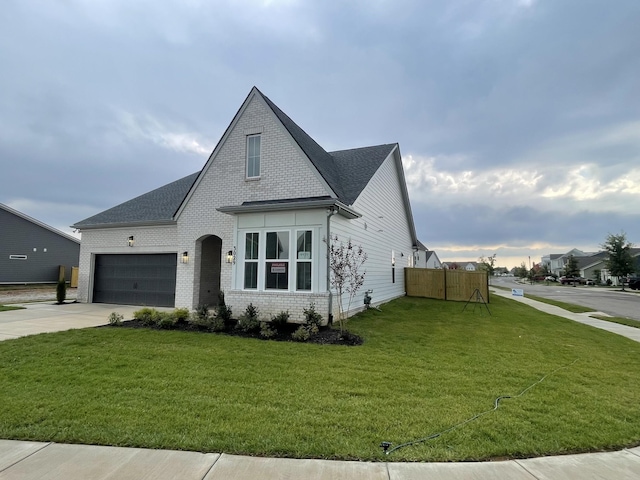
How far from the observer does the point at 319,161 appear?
1269 centimetres

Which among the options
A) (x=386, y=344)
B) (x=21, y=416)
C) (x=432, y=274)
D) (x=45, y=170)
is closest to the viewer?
(x=21, y=416)

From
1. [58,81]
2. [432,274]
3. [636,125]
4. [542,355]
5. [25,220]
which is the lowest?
Result: [542,355]

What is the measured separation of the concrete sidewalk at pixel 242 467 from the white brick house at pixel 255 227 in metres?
6.85

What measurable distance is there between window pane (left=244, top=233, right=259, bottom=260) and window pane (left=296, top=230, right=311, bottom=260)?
153 centimetres

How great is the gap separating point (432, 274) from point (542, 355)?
12672 mm

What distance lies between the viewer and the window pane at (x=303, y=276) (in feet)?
33.2

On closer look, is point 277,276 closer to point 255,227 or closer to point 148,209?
point 255,227

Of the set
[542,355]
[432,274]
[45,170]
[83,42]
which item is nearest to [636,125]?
[432,274]

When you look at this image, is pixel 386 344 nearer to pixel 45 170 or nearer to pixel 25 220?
pixel 45 170

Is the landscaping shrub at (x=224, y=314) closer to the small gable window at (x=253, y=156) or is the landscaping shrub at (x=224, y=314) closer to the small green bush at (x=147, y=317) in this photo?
the small green bush at (x=147, y=317)

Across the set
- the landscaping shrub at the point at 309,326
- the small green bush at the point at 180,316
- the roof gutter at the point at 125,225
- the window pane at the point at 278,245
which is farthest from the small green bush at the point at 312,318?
the roof gutter at the point at 125,225

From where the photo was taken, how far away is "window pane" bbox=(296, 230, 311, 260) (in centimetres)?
1012

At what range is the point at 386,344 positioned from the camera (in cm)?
795

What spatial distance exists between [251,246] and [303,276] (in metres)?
2.10
